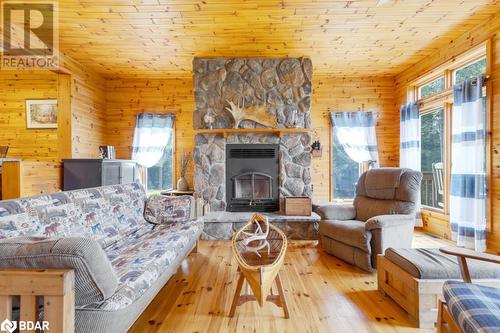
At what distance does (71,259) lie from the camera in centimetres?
108

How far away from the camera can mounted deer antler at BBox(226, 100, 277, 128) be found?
4070mm

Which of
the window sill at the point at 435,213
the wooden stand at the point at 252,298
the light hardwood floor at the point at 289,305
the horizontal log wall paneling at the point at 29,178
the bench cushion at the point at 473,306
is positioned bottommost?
the light hardwood floor at the point at 289,305

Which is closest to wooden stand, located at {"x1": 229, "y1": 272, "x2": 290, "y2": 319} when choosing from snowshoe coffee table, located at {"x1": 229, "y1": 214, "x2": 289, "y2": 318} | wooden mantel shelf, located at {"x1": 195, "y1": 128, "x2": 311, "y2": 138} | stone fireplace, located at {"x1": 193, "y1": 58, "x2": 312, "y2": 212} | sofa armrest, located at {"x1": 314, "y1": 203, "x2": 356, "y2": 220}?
snowshoe coffee table, located at {"x1": 229, "y1": 214, "x2": 289, "y2": 318}

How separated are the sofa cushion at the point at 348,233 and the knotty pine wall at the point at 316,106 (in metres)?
2.02

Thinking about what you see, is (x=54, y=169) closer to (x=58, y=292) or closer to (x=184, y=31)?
(x=184, y=31)

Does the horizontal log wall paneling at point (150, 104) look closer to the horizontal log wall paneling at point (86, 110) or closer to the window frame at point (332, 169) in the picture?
the horizontal log wall paneling at point (86, 110)

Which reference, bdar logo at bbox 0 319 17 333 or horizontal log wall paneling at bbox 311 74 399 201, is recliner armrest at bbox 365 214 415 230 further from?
bdar logo at bbox 0 319 17 333

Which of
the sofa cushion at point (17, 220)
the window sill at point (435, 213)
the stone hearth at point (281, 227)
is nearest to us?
the sofa cushion at point (17, 220)

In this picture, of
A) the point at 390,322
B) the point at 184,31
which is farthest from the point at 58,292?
the point at 184,31

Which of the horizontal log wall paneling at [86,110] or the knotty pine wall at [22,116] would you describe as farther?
the knotty pine wall at [22,116]

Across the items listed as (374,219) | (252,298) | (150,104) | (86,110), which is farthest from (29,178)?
(374,219)

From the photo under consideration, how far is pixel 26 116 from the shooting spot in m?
4.70

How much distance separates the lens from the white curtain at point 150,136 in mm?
5051

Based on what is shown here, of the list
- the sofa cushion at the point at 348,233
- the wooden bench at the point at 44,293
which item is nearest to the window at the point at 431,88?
the sofa cushion at the point at 348,233
